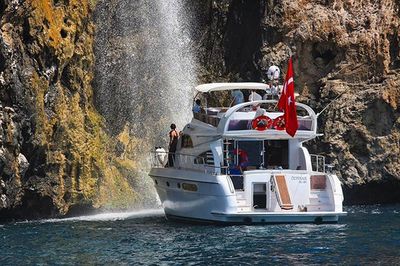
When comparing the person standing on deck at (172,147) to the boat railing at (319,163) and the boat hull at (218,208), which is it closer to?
the boat hull at (218,208)

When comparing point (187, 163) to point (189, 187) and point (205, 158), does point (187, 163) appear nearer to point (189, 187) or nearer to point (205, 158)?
A: point (205, 158)

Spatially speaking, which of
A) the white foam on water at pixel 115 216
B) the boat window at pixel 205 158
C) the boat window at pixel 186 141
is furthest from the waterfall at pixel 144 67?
the boat window at pixel 205 158

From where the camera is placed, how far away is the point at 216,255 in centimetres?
2628

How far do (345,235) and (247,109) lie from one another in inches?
267

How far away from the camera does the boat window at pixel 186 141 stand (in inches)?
1433

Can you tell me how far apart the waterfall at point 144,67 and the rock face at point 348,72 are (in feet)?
12.3

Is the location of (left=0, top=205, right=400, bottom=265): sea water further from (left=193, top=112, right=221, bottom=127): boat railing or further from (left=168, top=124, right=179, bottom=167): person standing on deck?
(left=193, top=112, right=221, bottom=127): boat railing

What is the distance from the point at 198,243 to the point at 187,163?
788 cm

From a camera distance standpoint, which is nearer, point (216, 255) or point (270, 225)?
point (216, 255)

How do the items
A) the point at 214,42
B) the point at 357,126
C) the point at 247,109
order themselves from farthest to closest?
the point at 214,42 < the point at 357,126 < the point at 247,109

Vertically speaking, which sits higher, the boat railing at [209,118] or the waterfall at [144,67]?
the waterfall at [144,67]

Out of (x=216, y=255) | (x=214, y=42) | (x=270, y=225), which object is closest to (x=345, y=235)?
(x=270, y=225)

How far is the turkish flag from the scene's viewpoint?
1297 inches

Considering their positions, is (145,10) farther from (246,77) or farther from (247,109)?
(247,109)
